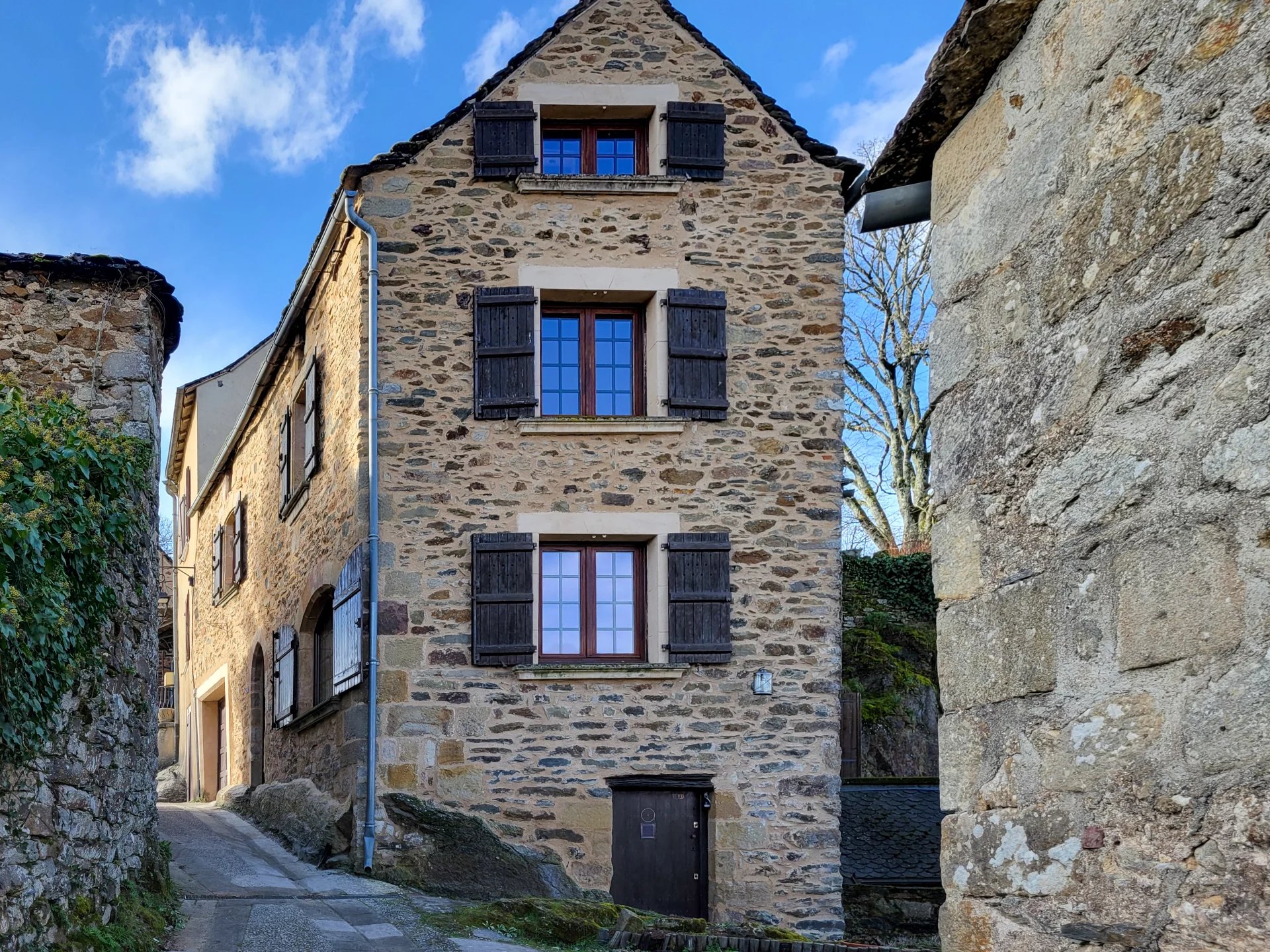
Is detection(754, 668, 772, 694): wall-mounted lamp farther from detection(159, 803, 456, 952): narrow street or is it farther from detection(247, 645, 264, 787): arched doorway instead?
detection(247, 645, 264, 787): arched doorway

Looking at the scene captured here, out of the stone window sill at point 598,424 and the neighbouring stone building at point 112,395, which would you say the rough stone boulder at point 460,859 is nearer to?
the neighbouring stone building at point 112,395

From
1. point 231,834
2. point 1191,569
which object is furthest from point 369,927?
point 1191,569

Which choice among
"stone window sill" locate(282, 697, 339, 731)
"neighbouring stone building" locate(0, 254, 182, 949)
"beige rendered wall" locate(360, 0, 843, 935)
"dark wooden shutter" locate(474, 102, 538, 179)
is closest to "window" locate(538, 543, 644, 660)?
"beige rendered wall" locate(360, 0, 843, 935)

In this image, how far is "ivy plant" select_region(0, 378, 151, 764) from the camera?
5086 mm

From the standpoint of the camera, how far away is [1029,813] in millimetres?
2881

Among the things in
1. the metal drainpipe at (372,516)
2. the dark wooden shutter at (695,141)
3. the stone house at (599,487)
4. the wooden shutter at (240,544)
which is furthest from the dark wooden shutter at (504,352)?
the wooden shutter at (240,544)

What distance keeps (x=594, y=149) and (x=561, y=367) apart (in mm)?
2018

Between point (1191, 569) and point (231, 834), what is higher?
point (1191, 569)

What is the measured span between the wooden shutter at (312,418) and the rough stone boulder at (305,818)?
297 cm

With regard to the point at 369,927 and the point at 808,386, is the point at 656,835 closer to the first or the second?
the point at 369,927

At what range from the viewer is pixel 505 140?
12.0 meters

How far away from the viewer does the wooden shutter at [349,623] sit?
36.6ft

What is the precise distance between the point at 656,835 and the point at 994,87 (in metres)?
8.76

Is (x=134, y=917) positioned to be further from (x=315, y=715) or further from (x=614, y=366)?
(x=614, y=366)
